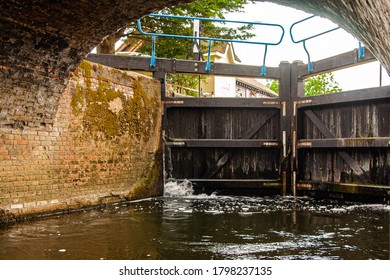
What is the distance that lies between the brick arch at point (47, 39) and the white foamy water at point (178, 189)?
132 inches

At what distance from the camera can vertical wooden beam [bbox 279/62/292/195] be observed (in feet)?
29.6

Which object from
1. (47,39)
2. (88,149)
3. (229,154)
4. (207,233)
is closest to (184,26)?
(229,154)

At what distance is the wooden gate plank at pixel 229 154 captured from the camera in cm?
920

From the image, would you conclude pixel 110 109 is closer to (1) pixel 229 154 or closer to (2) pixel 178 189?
(2) pixel 178 189

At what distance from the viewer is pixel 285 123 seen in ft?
29.7

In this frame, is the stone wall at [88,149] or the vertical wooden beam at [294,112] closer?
the stone wall at [88,149]

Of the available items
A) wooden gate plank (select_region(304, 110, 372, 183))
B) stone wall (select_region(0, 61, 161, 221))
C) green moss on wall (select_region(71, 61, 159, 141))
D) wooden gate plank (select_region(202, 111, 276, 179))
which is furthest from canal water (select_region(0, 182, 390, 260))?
wooden gate plank (select_region(202, 111, 276, 179))

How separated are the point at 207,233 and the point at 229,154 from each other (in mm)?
4168

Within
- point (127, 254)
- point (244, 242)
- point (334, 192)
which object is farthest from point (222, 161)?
point (127, 254)

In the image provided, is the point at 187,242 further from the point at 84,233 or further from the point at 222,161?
the point at 222,161

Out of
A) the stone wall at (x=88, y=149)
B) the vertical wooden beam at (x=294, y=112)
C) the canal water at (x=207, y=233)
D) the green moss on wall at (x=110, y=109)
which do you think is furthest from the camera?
the vertical wooden beam at (x=294, y=112)

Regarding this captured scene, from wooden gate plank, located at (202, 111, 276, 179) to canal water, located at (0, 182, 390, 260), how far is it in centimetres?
156

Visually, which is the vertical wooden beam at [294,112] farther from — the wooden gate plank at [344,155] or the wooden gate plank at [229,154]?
the wooden gate plank at [229,154]

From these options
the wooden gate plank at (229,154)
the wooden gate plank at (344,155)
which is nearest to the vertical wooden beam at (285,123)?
the wooden gate plank at (229,154)
